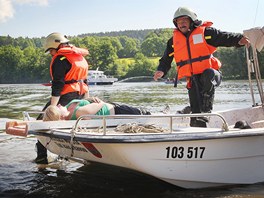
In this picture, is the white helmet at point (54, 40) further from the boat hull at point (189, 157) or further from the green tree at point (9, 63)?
the green tree at point (9, 63)

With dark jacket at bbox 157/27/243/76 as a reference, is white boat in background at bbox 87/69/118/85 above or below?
below

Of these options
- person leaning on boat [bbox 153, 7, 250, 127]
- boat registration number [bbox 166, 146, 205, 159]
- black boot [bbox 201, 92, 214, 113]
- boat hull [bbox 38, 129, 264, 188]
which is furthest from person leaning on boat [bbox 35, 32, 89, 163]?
boat registration number [bbox 166, 146, 205, 159]

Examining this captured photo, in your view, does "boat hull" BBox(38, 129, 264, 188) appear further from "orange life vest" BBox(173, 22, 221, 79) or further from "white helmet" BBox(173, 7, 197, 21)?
"white helmet" BBox(173, 7, 197, 21)

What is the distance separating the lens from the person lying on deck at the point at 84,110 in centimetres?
594

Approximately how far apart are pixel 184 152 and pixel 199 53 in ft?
6.45

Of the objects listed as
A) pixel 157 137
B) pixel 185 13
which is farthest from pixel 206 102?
pixel 157 137

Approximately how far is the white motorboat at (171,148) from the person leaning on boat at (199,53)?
98 centimetres

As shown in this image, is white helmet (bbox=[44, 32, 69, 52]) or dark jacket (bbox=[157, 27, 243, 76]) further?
white helmet (bbox=[44, 32, 69, 52])

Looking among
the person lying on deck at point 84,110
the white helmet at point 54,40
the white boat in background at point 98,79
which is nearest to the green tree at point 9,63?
the white boat in background at point 98,79

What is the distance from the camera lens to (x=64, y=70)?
696 cm

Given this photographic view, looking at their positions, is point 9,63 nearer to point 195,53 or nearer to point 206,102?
point 195,53

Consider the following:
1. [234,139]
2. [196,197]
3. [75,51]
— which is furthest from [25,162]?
[234,139]

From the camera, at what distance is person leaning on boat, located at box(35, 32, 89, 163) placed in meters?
6.88

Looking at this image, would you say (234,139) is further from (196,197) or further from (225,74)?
(225,74)
